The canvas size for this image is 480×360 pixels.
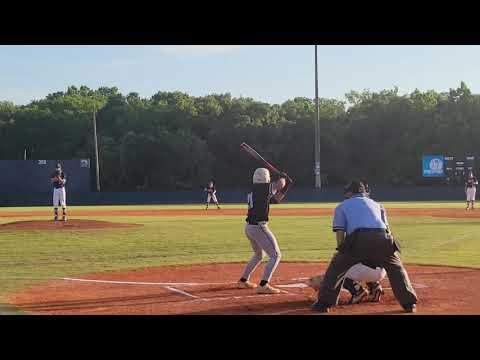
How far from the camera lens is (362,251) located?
30.2 feet

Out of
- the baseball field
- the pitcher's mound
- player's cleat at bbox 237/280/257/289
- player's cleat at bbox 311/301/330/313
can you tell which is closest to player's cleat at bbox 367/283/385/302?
the baseball field

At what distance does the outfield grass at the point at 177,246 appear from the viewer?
14906 mm

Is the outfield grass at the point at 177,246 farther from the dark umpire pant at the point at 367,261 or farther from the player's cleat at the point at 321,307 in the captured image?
the dark umpire pant at the point at 367,261

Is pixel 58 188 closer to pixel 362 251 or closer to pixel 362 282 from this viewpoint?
pixel 362 282

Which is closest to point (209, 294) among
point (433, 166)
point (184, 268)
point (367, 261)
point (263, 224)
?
point (263, 224)

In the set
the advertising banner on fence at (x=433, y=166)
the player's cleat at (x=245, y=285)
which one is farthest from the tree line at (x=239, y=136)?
the player's cleat at (x=245, y=285)

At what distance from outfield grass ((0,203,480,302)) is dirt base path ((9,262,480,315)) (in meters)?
1.00

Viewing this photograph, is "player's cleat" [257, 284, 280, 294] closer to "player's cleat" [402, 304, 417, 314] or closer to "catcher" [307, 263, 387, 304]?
"catcher" [307, 263, 387, 304]

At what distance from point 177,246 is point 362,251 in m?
10.5

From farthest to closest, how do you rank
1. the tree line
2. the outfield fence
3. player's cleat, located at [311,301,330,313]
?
the tree line → the outfield fence → player's cleat, located at [311,301,330,313]

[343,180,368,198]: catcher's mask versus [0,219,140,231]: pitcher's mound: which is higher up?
[343,180,368,198]: catcher's mask

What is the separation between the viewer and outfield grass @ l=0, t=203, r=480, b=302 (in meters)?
14.9

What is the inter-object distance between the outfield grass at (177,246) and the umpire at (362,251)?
536 cm
